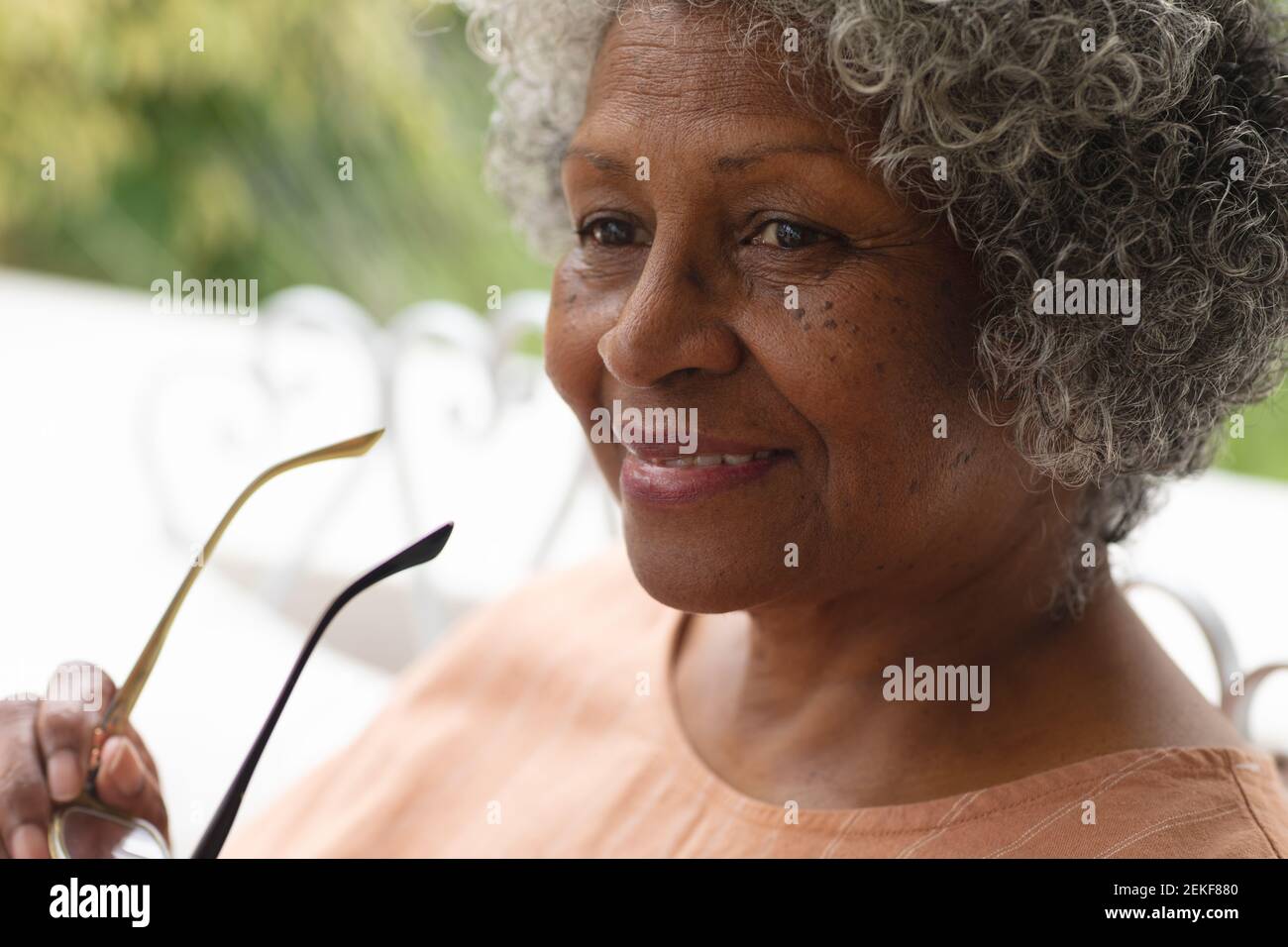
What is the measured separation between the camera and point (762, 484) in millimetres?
1034

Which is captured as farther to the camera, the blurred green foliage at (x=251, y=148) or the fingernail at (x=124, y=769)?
the blurred green foliage at (x=251, y=148)

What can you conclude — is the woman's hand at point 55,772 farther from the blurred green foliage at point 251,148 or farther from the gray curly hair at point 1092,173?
the blurred green foliage at point 251,148

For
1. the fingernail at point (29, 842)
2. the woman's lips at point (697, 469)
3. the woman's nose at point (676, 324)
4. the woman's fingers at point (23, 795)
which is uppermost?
the woman's nose at point (676, 324)

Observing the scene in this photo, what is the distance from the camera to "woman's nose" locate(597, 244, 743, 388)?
996 millimetres

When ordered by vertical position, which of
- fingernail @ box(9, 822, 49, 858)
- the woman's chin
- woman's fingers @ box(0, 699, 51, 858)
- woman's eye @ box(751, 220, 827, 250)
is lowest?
fingernail @ box(9, 822, 49, 858)

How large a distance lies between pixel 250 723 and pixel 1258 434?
10.4 ft

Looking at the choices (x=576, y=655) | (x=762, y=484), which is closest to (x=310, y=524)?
(x=576, y=655)

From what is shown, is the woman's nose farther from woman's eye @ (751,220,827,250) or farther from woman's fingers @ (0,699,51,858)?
woman's fingers @ (0,699,51,858)

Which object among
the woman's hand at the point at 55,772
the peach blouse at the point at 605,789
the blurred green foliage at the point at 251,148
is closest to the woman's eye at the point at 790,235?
the peach blouse at the point at 605,789

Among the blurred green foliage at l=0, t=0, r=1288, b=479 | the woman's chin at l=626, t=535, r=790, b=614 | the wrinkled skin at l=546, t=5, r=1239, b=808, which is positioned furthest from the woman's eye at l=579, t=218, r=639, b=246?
the blurred green foliage at l=0, t=0, r=1288, b=479

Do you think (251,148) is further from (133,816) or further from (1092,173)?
(1092,173)

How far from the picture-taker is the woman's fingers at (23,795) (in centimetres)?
98

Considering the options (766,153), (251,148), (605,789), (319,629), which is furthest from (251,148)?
(319,629)

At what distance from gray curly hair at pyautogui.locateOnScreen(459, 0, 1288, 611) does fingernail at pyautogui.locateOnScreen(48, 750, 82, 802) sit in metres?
0.71
